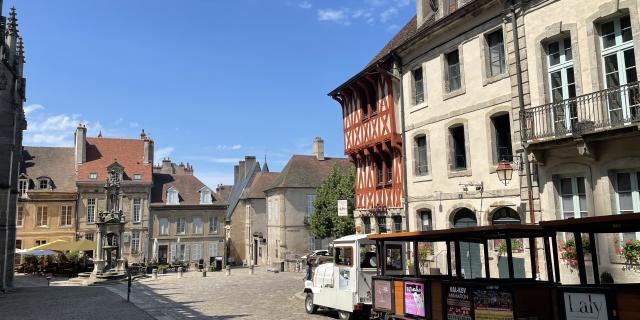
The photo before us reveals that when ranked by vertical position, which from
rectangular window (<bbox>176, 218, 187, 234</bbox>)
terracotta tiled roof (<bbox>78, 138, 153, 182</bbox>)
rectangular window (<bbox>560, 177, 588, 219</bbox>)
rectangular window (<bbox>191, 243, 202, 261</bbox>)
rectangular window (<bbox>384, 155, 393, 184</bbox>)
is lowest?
rectangular window (<bbox>191, 243, 202, 261</bbox>)

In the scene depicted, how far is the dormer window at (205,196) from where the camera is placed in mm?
47031

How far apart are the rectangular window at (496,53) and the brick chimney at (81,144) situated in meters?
40.2

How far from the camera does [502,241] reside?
12.6 m

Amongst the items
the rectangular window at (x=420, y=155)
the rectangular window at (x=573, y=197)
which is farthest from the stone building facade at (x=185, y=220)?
the rectangular window at (x=573, y=197)

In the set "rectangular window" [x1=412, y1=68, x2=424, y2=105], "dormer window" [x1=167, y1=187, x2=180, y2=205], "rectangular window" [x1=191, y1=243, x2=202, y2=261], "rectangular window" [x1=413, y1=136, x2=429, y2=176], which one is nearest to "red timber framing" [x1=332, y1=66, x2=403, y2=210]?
"rectangular window" [x1=413, y1=136, x2=429, y2=176]

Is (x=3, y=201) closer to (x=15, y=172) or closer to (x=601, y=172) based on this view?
(x=15, y=172)

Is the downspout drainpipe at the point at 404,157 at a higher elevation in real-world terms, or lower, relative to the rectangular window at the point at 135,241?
higher

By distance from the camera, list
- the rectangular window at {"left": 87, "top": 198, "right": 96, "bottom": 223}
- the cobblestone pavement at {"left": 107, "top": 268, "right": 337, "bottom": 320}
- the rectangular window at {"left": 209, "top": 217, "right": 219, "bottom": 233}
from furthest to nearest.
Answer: the rectangular window at {"left": 209, "top": 217, "right": 219, "bottom": 233} < the rectangular window at {"left": 87, "top": 198, "right": 96, "bottom": 223} < the cobblestone pavement at {"left": 107, "top": 268, "right": 337, "bottom": 320}

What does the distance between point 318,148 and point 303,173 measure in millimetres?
4383

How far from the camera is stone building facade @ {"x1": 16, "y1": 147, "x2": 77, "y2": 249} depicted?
3969cm

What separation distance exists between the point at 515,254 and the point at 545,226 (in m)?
6.20

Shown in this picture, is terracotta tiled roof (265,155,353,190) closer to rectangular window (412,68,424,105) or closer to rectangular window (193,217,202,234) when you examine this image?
rectangular window (193,217,202,234)

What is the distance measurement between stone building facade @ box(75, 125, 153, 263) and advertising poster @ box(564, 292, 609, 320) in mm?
40268

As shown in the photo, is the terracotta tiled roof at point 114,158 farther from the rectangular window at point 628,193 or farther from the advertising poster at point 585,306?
the advertising poster at point 585,306
